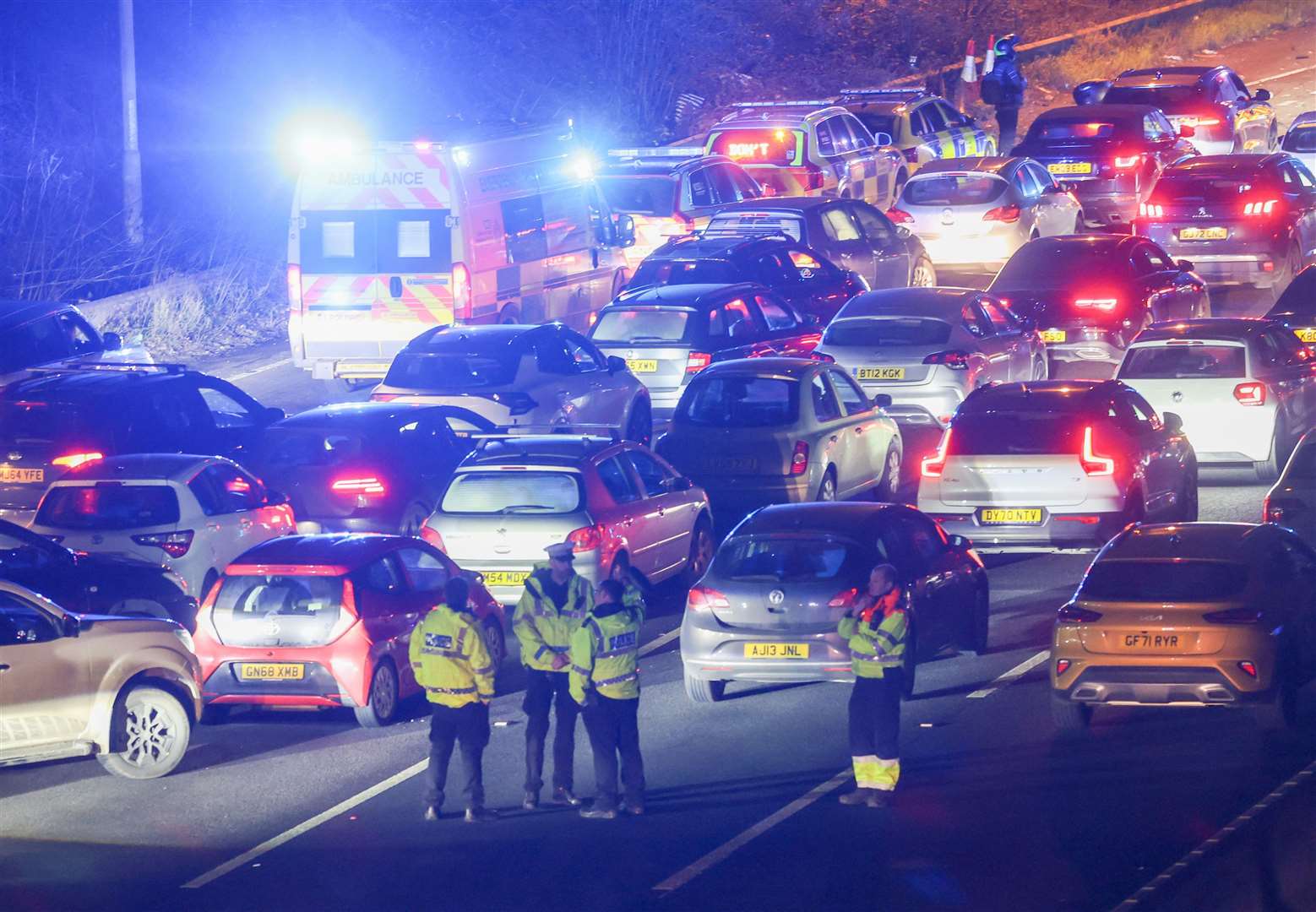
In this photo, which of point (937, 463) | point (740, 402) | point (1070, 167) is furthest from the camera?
point (1070, 167)

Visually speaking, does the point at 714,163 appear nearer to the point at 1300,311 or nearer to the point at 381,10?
the point at 1300,311

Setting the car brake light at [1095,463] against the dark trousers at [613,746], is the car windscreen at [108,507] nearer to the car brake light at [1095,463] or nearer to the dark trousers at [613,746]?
the dark trousers at [613,746]

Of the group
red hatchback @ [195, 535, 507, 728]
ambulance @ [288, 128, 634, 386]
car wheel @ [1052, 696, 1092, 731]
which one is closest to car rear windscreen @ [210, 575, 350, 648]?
red hatchback @ [195, 535, 507, 728]

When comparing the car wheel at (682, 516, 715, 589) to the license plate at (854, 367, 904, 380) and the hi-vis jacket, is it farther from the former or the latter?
the hi-vis jacket

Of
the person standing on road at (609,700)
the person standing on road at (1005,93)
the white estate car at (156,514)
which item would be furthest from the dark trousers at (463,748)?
the person standing on road at (1005,93)

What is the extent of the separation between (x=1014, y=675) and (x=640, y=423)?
27.8 ft

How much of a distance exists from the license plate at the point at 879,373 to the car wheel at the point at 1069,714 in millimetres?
9558

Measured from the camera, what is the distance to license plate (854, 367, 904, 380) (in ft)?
74.3

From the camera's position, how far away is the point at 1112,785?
12.1 meters

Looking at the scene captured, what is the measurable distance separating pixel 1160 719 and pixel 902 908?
4273 mm

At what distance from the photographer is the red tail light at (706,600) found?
14000 mm

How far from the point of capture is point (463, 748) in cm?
1197

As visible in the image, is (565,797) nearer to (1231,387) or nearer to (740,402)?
(740,402)

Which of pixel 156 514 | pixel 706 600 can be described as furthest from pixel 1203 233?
pixel 156 514
